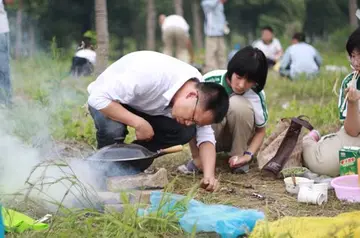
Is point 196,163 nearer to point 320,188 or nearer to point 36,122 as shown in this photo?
point 320,188

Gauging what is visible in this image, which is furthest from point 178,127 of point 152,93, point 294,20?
point 294,20

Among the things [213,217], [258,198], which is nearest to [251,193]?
[258,198]

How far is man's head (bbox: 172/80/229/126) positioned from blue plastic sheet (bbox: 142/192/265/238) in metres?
0.42

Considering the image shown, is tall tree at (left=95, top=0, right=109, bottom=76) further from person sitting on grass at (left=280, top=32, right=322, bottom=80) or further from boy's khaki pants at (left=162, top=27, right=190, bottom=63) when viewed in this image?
boy's khaki pants at (left=162, top=27, right=190, bottom=63)

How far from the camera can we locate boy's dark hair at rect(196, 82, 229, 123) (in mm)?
2943

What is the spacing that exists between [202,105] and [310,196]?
2.39ft

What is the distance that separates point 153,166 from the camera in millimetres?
3920

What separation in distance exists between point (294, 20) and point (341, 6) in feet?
11.6

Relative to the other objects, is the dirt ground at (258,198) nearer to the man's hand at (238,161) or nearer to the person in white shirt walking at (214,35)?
the man's hand at (238,161)

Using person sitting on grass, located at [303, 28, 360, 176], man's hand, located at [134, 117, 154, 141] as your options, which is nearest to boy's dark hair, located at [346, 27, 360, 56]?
person sitting on grass, located at [303, 28, 360, 176]

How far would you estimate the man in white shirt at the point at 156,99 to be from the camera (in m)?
2.97

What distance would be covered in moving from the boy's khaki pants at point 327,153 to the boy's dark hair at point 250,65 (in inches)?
21.5

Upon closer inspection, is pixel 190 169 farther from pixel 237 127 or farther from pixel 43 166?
pixel 43 166

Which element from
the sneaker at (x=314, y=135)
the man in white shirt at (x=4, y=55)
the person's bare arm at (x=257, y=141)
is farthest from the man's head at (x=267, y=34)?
the person's bare arm at (x=257, y=141)
